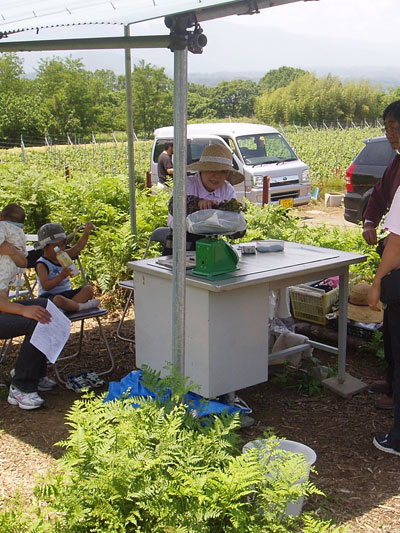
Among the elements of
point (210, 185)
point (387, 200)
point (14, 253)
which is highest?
point (210, 185)

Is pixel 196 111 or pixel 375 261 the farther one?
pixel 196 111

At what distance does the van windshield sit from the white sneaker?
926cm

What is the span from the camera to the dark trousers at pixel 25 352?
4199mm

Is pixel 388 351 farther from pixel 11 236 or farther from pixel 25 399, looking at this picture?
pixel 11 236

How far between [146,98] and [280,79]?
76726 millimetres

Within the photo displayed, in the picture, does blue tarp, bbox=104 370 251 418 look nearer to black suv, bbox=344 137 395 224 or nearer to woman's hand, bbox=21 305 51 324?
woman's hand, bbox=21 305 51 324

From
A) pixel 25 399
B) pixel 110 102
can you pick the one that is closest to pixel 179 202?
pixel 25 399

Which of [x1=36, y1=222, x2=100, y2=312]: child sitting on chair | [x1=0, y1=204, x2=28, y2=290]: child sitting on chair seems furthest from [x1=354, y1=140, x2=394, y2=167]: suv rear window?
[x1=0, y1=204, x2=28, y2=290]: child sitting on chair

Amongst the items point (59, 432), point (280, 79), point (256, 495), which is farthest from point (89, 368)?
point (280, 79)

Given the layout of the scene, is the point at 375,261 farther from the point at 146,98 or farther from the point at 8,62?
the point at 8,62

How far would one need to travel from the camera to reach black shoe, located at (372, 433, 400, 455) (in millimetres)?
3654

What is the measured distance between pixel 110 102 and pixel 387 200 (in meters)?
57.9

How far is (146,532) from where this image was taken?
2311 millimetres

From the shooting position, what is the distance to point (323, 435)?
393 centimetres
